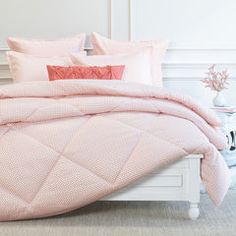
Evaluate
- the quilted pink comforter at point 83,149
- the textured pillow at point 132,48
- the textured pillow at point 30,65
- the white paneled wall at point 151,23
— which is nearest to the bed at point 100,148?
the quilted pink comforter at point 83,149

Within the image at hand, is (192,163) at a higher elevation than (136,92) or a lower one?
lower

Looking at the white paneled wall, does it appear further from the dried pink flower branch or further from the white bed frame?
the white bed frame

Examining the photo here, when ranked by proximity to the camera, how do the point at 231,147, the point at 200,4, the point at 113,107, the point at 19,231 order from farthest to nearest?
the point at 200,4 < the point at 231,147 < the point at 113,107 < the point at 19,231

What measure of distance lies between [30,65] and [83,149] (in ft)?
4.35

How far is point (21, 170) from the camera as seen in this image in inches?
90.2

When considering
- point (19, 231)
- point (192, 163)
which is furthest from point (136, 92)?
point (19, 231)

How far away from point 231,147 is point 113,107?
56.8 inches

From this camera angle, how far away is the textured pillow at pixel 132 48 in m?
3.69

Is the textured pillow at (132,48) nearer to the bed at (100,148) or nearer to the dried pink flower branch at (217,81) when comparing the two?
the dried pink flower branch at (217,81)

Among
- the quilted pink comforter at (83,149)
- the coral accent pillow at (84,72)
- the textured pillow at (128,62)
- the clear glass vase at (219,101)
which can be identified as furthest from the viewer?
the clear glass vase at (219,101)

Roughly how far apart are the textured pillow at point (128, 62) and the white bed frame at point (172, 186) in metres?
1.14

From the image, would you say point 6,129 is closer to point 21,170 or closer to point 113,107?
point 21,170

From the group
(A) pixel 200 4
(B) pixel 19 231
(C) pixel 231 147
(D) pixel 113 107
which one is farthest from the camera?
(A) pixel 200 4

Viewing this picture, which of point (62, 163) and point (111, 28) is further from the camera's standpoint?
point (111, 28)
